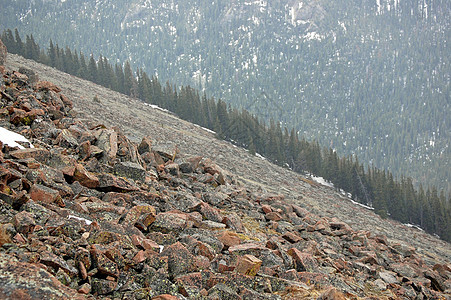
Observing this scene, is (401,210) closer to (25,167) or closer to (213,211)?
(213,211)

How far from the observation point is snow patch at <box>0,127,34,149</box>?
9062 millimetres

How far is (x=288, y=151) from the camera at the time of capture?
3748 inches

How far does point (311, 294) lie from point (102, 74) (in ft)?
377

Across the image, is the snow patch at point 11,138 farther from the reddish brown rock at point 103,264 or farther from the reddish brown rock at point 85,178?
the reddish brown rock at point 103,264

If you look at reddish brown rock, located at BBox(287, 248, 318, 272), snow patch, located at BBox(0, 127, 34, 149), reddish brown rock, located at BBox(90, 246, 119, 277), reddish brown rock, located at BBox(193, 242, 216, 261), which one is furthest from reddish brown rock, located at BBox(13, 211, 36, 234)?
reddish brown rock, located at BBox(287, 248, 318, 272)

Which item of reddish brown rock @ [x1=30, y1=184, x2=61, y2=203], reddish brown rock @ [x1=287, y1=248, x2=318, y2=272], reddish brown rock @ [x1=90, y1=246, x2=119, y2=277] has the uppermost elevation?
reddish brown rock @ [x1=30, y1=184, x2=61, y2=203]

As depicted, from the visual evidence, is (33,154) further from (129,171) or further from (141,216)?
(141,216)

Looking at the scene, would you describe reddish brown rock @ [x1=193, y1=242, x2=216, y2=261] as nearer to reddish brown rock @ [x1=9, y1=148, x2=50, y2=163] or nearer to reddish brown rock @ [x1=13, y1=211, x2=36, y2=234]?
reddish brown rock @ [x1=13, y1=211, x2=36, y2=234]

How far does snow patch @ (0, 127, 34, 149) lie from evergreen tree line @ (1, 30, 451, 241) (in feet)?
221

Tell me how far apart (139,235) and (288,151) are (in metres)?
90.4

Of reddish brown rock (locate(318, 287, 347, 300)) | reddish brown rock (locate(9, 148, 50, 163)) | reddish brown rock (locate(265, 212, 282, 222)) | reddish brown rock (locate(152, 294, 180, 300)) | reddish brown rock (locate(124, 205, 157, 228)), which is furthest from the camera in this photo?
reddish brown rock (locate(265, 212, 282, 222))

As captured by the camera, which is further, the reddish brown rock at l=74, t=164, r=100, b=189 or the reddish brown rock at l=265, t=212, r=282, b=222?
the reddish brown rock at l=265, t=212, r=282, b=222

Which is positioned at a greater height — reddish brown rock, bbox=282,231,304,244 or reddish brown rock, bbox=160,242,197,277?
reddish brown rock, bbox=160,242,197,277

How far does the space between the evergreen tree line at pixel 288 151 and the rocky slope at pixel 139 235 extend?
61757 millimetres
